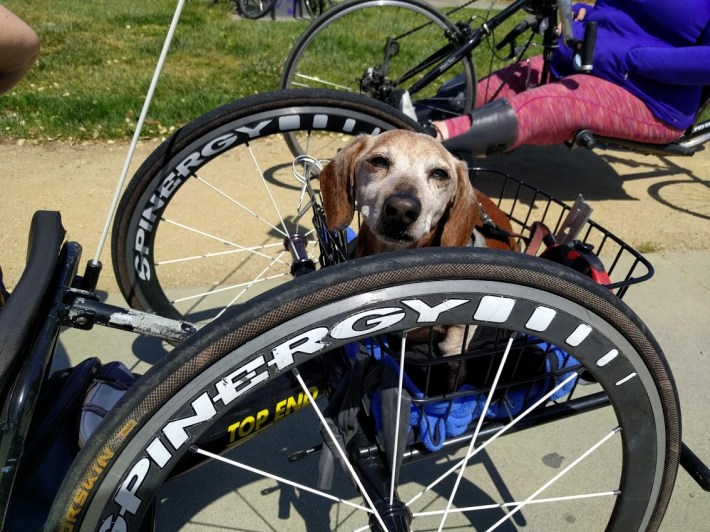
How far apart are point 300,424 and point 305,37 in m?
2.76

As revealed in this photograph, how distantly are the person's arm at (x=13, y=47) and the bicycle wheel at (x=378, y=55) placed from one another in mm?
2625

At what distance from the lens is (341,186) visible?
1.74 metres

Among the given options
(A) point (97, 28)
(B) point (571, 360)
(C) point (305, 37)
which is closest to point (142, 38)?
(A) point (97, 28)

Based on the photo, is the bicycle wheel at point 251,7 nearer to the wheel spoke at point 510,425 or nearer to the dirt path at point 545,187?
the dirt path at point 545,187

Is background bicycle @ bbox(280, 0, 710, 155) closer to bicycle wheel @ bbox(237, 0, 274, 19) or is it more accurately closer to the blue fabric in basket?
the blue fabric in basket

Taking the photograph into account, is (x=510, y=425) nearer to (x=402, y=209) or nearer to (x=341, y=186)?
(x=402, y=209)

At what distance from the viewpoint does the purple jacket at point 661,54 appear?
11.1ft

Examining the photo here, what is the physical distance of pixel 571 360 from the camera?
5.05 feet

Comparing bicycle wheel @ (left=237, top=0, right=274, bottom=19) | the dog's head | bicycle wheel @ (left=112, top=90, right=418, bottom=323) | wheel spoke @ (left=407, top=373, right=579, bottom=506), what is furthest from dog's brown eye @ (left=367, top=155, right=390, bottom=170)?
bicycle wheel @ (left=237, top=0, right=274, bottom=19)

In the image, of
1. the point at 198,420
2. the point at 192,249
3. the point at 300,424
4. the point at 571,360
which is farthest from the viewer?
the point at 192,249

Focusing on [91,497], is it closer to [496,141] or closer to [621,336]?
[621,336]

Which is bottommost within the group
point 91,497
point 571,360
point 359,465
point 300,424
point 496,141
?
point 300,424

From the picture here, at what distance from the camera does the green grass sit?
4.55m

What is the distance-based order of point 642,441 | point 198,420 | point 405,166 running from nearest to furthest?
point 198,420, point 642,441, point 405,166
